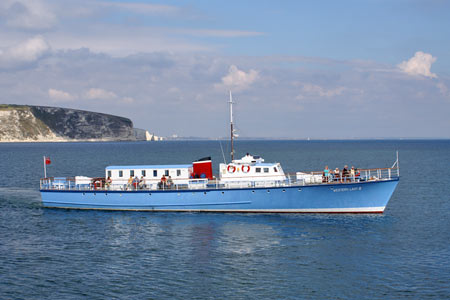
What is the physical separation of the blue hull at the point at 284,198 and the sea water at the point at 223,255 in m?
0.86

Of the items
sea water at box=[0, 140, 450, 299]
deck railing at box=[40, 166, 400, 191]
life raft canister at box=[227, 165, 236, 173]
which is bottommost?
sea water at box=[0, 140, 450, 299]

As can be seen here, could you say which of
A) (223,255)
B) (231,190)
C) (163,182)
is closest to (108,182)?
(163,182)

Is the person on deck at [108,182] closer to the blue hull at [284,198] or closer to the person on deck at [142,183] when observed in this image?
the blue hull at [284,198]

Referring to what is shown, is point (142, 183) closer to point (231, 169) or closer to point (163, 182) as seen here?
point (163, 182)

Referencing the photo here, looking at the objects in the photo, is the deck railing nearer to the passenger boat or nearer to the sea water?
the passenger boat

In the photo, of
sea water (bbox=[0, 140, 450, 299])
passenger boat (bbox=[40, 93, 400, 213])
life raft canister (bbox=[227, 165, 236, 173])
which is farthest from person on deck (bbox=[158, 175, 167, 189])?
life raft canister (bbox=[227, 165, 236, 173])

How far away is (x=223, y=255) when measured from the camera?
94.9 ft

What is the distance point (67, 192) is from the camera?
44469 millimetres

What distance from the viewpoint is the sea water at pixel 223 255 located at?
23.4 metres

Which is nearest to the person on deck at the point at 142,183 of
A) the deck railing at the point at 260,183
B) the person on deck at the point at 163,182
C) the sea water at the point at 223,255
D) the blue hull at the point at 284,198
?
the deck railing at the point at 260,183

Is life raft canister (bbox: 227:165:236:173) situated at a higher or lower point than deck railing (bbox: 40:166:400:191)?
higher

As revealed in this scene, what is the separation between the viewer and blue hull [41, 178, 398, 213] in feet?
129

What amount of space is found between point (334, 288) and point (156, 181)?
23591 millimetres

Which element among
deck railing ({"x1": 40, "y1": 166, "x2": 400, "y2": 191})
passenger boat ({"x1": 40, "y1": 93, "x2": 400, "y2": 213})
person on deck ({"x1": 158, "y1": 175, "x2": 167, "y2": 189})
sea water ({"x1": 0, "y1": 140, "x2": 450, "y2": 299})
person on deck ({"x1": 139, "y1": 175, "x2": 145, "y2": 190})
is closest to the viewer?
sea water ({"x1": 0, "y1": 140, "x2": 450, "y2": 299})
